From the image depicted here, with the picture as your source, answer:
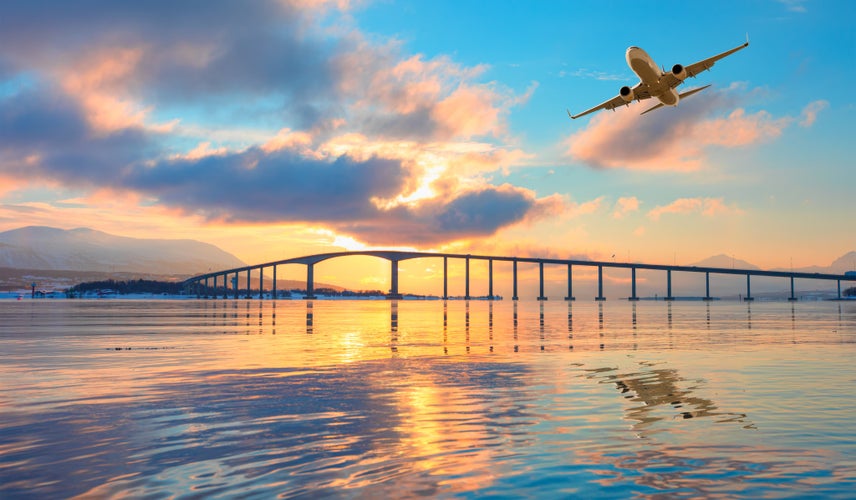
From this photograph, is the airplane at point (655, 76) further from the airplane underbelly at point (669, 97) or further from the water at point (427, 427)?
the water at point (427, 427)

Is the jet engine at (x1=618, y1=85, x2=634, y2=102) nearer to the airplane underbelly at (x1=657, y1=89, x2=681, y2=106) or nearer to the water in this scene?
the airplane underbelly at (x1=657, y1=89, x2=681, y2=106)

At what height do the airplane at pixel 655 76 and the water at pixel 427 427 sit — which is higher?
the airplane at pixel 655 76

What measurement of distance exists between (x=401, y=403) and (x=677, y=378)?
9.46m

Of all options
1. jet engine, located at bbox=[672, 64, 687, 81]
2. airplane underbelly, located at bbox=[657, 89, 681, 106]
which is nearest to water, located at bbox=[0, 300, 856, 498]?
jet engine, located at bbox=[672, 64, 687, 81]

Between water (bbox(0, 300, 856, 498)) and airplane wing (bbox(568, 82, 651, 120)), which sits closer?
water (bbox(0, 300, 856, 498))

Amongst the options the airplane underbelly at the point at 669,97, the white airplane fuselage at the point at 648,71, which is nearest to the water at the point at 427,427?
the white airplane fuselage at the point at 648,71

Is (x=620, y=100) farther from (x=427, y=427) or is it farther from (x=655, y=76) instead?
(x=427, y=427)

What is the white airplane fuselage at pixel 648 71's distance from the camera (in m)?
54.4

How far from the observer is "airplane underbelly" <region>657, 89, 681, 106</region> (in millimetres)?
58800

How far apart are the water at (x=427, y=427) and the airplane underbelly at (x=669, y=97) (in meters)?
37.0

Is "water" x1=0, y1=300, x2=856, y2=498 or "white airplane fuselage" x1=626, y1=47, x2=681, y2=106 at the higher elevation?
"white airplane fuselage" x1=626, y1=47, x2=681, y2=106

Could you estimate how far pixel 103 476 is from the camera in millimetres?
9734

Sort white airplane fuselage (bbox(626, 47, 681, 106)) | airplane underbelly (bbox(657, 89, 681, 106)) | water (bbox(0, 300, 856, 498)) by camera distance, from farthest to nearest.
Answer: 1. airplane underbelly (bbox(657, 89, 681, 106))
2. white airplane fuselage (bbox(626, 47, 681, 106))
3. water (bbox(0, 300, 856, 498))

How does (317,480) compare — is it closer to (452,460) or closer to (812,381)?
(452,460)
